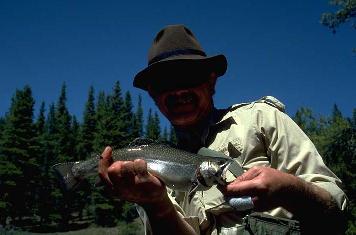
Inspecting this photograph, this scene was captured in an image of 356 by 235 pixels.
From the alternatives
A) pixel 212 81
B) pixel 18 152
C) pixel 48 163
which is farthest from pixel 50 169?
pixel 212 81

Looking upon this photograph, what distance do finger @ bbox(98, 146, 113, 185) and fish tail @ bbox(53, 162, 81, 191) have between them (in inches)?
20.8

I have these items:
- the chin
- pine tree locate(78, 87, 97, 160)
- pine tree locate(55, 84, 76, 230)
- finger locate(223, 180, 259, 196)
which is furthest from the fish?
pine tree locate(78, 87, 97, 160)

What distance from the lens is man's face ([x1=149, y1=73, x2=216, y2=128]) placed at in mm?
4449

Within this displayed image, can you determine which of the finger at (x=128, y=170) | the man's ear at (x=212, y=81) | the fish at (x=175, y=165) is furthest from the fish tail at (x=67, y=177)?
the man's ear at (x=212, y=81)

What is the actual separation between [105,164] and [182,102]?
1040 mm

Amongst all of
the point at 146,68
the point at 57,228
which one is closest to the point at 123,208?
the point at 57,228

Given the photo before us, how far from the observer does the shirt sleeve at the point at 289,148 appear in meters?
3.46

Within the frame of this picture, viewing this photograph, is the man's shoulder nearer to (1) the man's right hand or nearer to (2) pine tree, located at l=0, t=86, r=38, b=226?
(1) the man's right hand

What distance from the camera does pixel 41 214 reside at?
214 ft

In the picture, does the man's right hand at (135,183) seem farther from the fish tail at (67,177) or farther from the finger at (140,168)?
the fish tail at (67,177)

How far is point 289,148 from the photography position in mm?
3646

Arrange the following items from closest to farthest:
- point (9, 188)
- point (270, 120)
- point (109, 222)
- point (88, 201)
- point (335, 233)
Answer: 1. point (335, 233)
2. point (270, 120)
3. point (9, 188)
4. point (109, 222)
5. point (88, 201)

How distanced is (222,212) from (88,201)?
240 ft

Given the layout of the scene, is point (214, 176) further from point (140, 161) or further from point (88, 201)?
point (88, 201)
